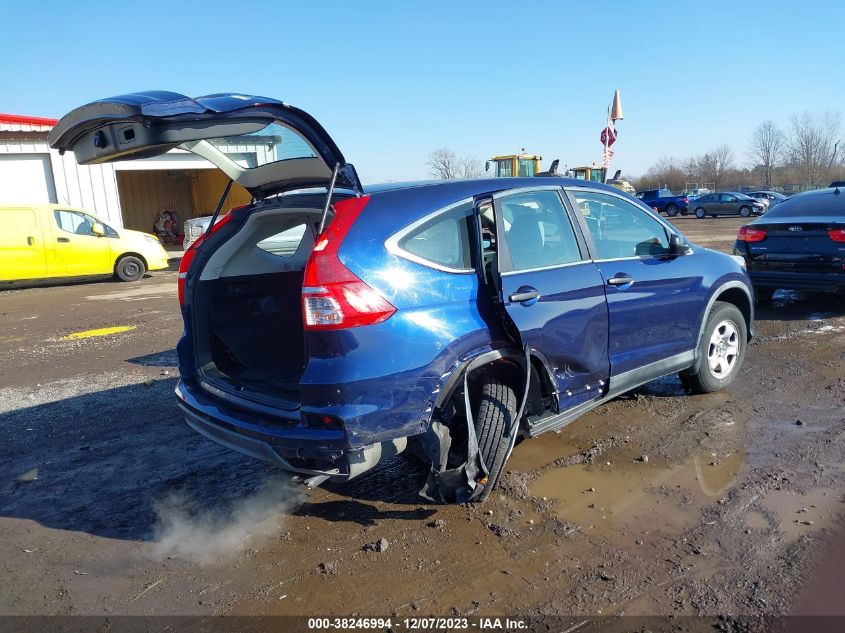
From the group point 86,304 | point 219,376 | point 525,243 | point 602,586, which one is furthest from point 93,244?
point 602,586

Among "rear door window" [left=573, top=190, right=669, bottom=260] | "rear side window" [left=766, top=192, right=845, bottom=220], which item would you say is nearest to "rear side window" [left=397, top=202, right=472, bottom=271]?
"rear door window" [left=573, top=190, right=669, bottom=260]

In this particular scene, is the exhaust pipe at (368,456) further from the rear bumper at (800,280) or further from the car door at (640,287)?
the rear bumper at (800,280)

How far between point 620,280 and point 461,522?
6.09 feet

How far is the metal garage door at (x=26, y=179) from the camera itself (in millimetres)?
17141

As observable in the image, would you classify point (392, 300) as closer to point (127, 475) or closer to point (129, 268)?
point (127, 475)

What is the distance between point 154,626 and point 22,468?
226 centimetres

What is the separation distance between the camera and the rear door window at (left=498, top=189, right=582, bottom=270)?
11.8 ft

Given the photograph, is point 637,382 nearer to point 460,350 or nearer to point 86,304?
point 460,350

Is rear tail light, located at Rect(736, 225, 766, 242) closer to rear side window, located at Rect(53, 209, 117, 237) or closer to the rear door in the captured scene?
the rear door

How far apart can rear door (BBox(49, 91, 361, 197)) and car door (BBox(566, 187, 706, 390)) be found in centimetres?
174

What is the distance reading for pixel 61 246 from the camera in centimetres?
1337

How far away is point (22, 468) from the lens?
4.19 metres

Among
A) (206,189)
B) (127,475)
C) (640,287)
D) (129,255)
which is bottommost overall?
(127,475)

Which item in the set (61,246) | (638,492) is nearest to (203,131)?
(638,492)
